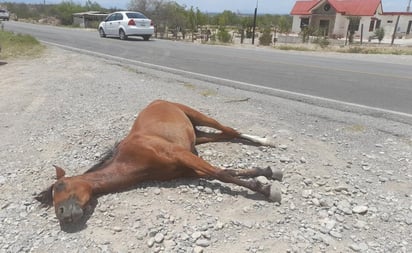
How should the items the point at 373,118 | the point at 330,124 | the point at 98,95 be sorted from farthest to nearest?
the point at 98,95, the point at 373,118, the point at 330,124

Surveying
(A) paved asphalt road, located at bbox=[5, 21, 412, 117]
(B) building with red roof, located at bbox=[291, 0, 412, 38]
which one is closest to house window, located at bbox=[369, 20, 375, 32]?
(B) building with red roof, located at bbox=[291, 0, 412, 38]

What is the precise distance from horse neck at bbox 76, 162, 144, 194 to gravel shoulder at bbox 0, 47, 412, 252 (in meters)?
0.18

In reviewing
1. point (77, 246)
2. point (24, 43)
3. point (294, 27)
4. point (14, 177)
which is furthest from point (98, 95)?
point (294, 27)

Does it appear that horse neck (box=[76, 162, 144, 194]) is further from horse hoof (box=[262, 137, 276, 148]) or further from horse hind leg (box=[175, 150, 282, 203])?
horse hoof (box=[262, 137, 276, 148])

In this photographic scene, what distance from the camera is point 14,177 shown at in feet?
12.6

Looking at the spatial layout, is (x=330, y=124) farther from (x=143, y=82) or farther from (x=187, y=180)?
(x=143, y=82)

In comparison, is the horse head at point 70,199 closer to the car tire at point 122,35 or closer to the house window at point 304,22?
the car tire at point 122,35

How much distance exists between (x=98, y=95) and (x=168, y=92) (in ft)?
4.25

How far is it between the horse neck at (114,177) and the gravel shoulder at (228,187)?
18 centimetres

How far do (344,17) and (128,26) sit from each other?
3319cm

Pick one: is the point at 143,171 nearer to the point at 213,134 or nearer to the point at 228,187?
the point at 228,187

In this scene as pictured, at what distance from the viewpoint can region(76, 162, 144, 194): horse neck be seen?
9.79 feet

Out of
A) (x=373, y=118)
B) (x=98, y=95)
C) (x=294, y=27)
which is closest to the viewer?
(x=373, y=118)

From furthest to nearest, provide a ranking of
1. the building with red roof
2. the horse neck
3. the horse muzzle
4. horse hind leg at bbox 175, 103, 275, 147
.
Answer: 1. the building with red roof
2. horse hind leg at bbox 175, 103, 275, 147
3. the horse neck
4. the horse muzzle
